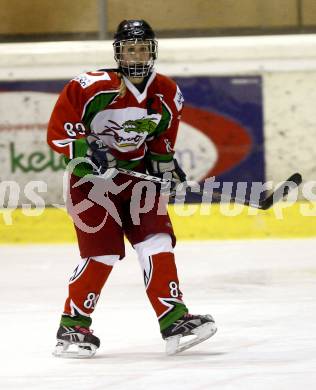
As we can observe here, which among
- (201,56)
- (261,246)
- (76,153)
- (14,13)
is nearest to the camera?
(76,153)

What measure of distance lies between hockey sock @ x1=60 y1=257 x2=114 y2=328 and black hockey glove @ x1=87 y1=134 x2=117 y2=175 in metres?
0.31

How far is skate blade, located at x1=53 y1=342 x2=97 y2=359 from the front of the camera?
4.02 m

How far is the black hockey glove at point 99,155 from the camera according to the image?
4008mm

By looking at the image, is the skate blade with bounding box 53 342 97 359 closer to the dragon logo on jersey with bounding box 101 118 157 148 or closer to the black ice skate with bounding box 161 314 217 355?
the black ice skate with bounding box 161 314 217 355

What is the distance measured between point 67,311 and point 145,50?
0.92 m

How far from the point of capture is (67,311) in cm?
411

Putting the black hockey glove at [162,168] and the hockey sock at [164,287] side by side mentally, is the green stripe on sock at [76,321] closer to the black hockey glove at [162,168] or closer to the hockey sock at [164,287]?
the hockey sock at [164,287]

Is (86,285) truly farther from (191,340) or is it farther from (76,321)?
(191,340)

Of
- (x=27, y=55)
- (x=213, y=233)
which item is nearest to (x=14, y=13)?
(x=27, y=55)

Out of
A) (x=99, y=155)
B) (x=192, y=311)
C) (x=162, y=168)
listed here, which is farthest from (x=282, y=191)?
(x=192, y=311)

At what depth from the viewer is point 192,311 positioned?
16.4ft

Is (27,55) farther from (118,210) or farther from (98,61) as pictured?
(118,210)

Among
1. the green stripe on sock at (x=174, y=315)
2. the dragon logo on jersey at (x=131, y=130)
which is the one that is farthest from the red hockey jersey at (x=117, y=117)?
the green stripe on sock at (x=174, y=315)

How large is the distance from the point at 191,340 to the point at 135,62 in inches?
37.2
